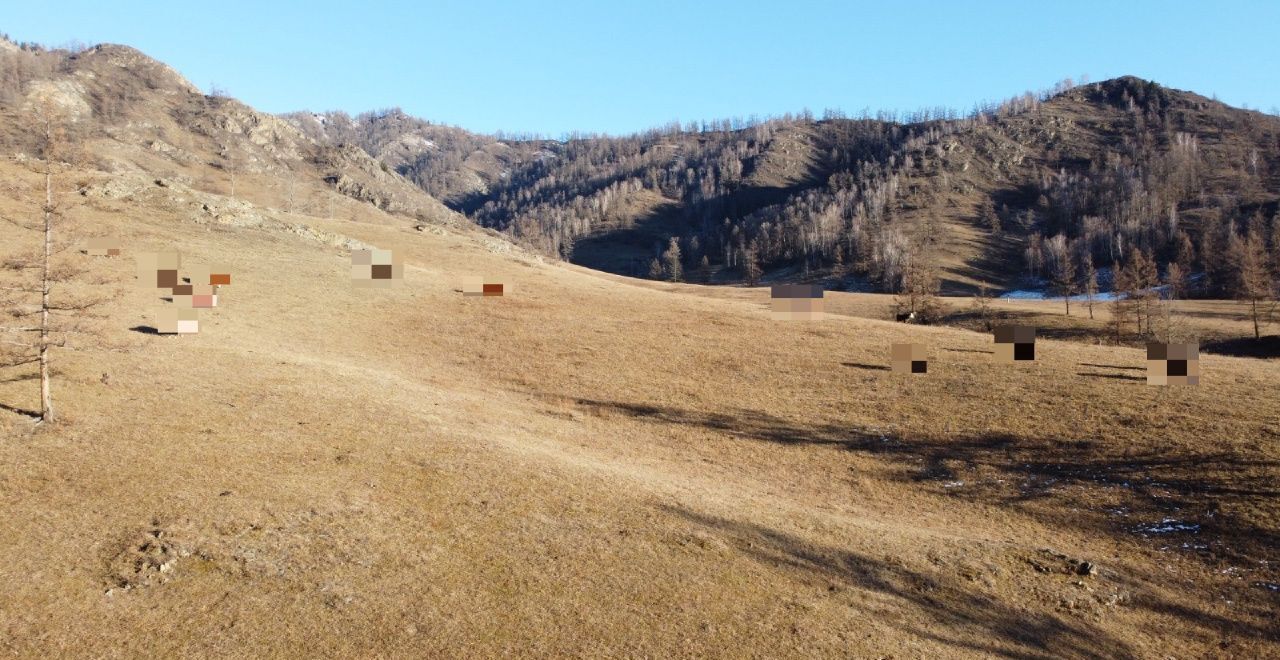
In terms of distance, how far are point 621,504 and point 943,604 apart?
31.0ft

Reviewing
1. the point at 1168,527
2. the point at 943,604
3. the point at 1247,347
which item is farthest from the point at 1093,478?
the point at 1247,347

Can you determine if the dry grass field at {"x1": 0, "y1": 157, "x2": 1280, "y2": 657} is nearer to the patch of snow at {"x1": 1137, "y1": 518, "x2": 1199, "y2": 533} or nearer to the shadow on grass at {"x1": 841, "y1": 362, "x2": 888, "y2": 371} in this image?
the patch of snow at {"x1": 1137, "y1": 518, "x2": 1199, "y2": 533}

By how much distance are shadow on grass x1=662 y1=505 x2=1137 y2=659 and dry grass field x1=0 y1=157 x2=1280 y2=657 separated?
84 mm

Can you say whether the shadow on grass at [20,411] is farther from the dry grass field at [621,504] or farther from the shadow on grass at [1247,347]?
the shadow on grass at [1247,347]

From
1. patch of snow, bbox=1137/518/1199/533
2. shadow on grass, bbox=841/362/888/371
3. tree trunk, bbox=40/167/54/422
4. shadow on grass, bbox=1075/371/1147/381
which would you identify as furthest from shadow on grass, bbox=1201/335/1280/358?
tree trunk, bbox=40/167/54/422

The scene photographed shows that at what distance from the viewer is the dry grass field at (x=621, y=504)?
47.1 ft

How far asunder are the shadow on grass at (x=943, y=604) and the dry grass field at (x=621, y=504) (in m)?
0.08

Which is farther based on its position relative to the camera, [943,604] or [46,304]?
[46,304]

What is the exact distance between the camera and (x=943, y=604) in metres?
16.2

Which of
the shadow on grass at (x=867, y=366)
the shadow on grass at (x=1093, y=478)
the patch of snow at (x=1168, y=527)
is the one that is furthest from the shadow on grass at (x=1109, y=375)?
the patch of snow at (x=1168, y=527)

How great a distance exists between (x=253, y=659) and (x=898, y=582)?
15.0 m

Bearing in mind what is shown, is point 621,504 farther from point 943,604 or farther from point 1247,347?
point 1247,347

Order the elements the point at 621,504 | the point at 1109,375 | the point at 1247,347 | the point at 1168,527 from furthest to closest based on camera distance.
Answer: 1. the point at 1247,347
2. the point at 1109,375
3. the point at 1168,527
4. the point at 621,504

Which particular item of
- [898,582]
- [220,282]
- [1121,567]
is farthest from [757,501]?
[220,282]
